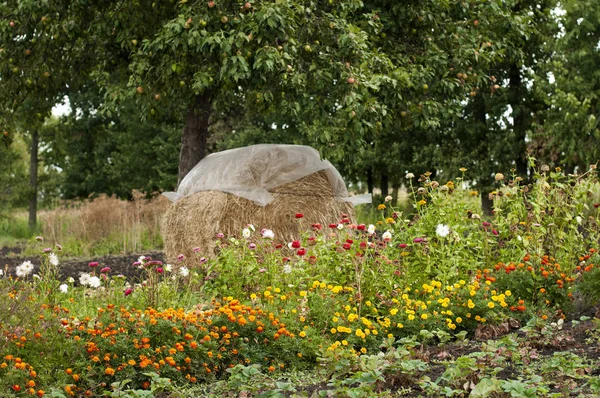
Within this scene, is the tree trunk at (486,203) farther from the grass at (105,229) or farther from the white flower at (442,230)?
the white flower at (442,230)

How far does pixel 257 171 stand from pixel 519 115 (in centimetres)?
1215

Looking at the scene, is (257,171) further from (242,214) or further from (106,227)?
(106,227)

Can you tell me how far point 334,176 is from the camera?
10406 millimetres

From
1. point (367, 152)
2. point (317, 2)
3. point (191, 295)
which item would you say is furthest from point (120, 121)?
point (191, 295)

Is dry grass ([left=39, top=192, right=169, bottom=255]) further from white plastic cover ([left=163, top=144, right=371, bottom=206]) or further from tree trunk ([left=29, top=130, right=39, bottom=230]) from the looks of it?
tree trunk ([left=29, top=130, right=39, bottom=230])

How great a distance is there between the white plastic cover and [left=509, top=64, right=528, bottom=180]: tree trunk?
10.7 meters

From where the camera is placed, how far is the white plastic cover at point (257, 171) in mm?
9883

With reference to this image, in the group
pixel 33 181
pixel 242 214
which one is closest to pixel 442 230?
pixel 242 214

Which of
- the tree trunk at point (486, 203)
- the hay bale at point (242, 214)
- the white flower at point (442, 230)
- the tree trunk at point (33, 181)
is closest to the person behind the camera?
the white flower at point (442, 230)

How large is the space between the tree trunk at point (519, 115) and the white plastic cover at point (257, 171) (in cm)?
1071

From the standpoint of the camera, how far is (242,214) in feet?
32.1

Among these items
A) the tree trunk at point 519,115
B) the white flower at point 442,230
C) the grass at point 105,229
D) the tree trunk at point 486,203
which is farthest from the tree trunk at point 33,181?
the white flower at point 442,230

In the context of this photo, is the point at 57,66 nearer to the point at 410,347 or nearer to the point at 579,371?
the point at 410,347

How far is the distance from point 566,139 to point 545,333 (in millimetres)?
15818
